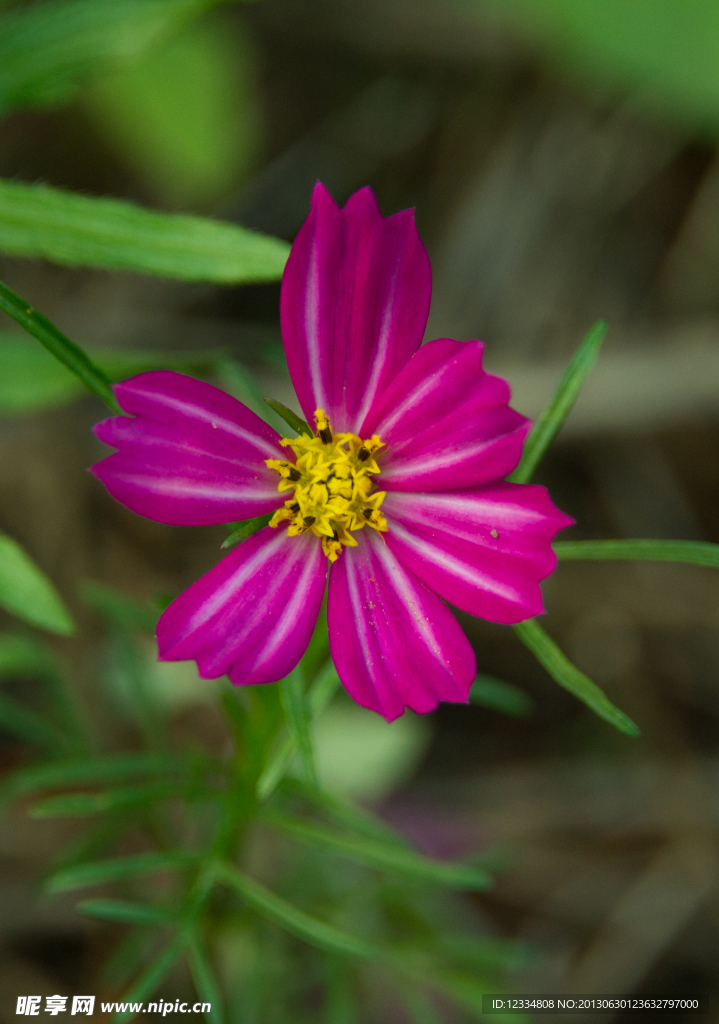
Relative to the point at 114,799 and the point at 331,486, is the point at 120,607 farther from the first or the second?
the point at 331,486

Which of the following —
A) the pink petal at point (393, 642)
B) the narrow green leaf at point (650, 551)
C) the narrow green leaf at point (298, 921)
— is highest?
the narrow green leaf at point (650, 551)

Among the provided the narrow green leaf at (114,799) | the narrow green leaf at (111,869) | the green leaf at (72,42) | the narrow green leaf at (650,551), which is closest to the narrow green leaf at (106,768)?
the narrow green leaf at (114,799)

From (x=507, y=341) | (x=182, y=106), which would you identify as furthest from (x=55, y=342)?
(x=507, y=341)

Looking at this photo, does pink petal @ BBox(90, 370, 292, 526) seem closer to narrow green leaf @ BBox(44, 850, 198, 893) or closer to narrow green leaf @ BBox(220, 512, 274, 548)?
narrow green leaf @ BBox(220, 512, 274, 548)

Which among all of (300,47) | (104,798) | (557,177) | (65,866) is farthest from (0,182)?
(557,177)

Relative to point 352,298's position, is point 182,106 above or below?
above

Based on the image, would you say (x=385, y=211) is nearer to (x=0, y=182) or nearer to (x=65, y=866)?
(x=0, y=182)

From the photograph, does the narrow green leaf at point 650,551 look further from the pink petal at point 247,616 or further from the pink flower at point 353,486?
the pink petal at point 247,616
